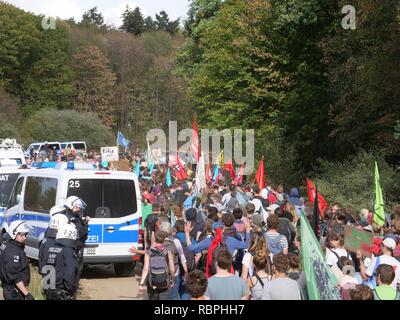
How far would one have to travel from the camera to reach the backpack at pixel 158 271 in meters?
10.4

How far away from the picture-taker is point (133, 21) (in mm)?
146625

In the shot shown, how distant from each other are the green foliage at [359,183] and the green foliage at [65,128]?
50.5 m

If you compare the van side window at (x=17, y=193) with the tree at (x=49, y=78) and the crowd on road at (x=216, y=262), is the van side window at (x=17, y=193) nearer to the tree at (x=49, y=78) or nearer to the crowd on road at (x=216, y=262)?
the crowd on road at (x=216, y=262)

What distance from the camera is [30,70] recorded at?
290 ft

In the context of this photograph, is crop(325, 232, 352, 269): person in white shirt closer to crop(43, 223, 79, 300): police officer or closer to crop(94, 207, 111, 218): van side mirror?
crop(43, 223, 79, 300): police officer

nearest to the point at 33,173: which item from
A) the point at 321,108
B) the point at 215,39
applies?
the point at 321,108

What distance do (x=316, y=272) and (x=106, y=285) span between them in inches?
321

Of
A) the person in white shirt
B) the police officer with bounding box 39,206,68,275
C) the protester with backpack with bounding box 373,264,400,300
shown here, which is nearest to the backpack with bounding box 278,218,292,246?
the person in white shirt

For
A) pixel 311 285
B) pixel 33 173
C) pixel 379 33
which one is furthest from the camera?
pixel 379 33

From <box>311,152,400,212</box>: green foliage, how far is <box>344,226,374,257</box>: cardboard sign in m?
12.7

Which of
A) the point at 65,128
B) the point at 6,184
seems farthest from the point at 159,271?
the point at 65,128

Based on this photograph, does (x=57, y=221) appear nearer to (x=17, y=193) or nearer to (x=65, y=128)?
(x=17, y=193)

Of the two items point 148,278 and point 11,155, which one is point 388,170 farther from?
point 148,278
